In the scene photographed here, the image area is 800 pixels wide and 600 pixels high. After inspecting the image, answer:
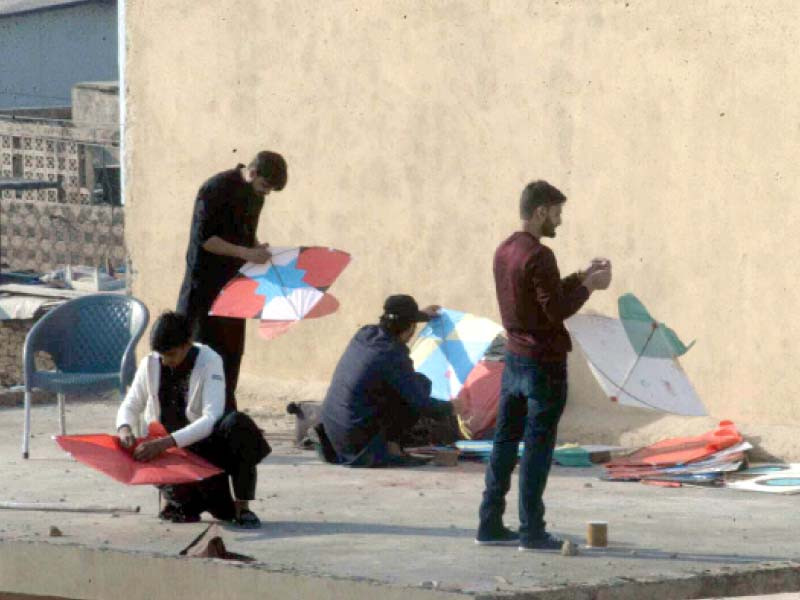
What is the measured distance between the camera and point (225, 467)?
24.3 ft

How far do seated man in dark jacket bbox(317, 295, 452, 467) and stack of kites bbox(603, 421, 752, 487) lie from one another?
0.98 m

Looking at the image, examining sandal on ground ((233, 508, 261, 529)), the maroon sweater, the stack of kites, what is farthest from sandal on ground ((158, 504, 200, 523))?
the stack of kites

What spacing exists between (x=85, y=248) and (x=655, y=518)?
1516cm

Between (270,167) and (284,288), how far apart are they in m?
0.85

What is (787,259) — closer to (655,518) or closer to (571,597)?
(655,518)

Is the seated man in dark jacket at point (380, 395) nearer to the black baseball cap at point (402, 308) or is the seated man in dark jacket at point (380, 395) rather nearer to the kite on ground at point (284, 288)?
the black baseball cap at point (402, 308)

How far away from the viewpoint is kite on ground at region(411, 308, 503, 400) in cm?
967

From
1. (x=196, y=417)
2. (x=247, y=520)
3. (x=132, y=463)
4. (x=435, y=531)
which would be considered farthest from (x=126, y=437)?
(x=435, y=531)

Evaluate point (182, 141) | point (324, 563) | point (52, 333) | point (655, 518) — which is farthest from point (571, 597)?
point (182, 141)

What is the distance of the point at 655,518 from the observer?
766 centimetres

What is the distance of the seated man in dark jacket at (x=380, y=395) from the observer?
8938 mm

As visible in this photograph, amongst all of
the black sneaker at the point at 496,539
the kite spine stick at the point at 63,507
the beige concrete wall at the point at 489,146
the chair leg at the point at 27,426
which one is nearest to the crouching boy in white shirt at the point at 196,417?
the kite spine stick at the point at 63,507

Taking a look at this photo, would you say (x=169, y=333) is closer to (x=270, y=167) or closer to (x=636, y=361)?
(x=270, y=167)

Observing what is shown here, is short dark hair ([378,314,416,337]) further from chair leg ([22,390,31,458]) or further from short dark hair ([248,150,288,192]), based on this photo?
chair leg ([22,390,31,458])
